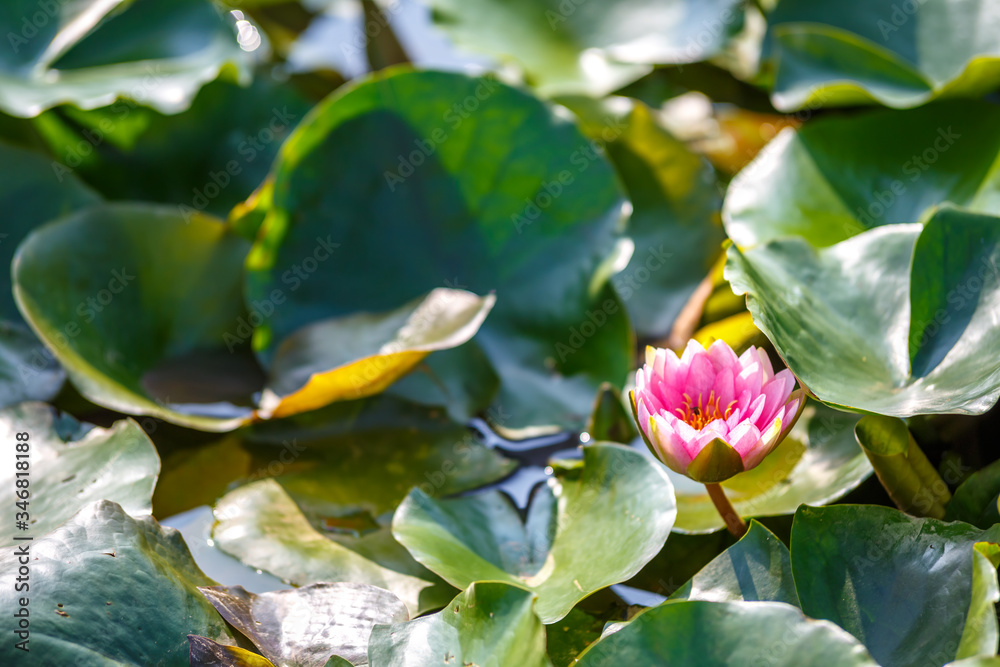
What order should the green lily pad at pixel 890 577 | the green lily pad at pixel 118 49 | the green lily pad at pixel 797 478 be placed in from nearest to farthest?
1. the green lily pad at pixel 890 577
2. the green lily pad at pixel 797 478
3. the green lily pad at pixel 118 49

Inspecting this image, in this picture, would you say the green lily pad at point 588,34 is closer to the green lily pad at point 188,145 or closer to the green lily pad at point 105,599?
the green lily pad at point 188,145

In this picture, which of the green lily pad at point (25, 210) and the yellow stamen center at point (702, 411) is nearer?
the yellow stamen center at point (702, 411)

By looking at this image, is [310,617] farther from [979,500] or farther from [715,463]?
[979,500]

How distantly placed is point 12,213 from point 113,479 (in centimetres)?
72

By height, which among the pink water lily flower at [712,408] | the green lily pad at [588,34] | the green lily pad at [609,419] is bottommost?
the green lily pad at [609,419]

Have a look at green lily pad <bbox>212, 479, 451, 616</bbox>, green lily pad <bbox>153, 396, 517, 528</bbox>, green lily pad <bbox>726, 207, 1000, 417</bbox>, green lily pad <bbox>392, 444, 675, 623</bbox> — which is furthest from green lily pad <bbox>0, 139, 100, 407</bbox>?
→ green lily pad <bbox>726, 207, 1000, 417</bbox>

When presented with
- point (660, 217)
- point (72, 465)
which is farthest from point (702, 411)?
point (72, 465)

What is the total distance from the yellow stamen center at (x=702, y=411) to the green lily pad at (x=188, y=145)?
1.13 metres

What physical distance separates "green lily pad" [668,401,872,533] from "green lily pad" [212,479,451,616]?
1.18 feet

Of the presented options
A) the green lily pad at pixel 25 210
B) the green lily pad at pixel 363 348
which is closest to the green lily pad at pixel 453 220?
the green lily pad at pixel 363 348

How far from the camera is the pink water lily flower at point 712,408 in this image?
87 centimetres

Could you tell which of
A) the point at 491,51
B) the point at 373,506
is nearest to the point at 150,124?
the point at 491,51

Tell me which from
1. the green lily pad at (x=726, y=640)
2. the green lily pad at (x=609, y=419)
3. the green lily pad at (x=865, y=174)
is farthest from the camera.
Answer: the green lily pad at (x=865, y=174)

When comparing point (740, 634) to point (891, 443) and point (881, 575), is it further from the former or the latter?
point (891, 443)
